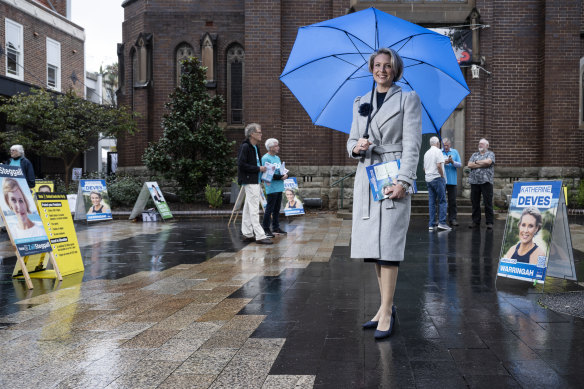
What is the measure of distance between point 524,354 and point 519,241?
267 cm

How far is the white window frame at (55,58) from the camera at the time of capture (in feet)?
86.1

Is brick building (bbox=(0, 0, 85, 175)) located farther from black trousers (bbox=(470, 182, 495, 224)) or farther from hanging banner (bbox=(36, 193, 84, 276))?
black trousers (bbox=(470, 182, 495, 224))

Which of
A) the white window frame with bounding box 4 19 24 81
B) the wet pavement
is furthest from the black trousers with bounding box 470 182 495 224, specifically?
the white window frame with bounding box 4 19 24 81

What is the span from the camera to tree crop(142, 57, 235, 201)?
17203mm

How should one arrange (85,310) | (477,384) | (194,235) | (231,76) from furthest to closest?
(231,76)
(194,235)
(85,310)
(477,384)

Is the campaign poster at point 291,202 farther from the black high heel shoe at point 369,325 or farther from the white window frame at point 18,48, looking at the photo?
the white window frame at point 18,48

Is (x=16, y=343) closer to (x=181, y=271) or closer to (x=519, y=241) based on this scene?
(x=181, y=271)

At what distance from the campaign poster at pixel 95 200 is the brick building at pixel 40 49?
9966 mm

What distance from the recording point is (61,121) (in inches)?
771

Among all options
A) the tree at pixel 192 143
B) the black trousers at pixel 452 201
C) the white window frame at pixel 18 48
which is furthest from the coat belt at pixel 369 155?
the white window frame at pixel 18 48

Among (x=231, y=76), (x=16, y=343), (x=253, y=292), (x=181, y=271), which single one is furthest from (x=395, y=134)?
(x=231, y=76)

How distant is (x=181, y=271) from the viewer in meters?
6.98

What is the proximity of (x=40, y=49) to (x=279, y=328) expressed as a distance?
25785 millimetres

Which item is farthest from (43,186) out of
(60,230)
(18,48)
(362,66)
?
(18,48)
